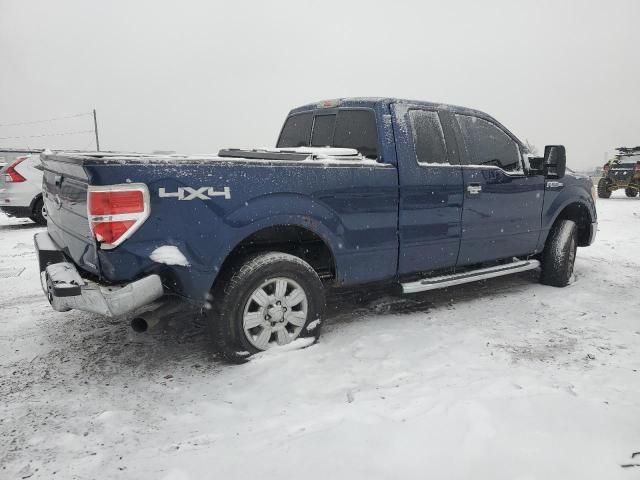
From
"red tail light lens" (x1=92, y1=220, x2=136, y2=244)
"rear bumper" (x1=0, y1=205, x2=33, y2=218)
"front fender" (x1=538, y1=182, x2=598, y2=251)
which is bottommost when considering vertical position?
"rear bumper" (x1=0, y1=205, x2=33, y2=218)

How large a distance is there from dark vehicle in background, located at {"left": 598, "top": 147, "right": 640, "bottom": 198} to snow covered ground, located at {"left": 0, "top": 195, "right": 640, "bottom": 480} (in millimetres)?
14552

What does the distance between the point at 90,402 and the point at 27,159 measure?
28.7 feet

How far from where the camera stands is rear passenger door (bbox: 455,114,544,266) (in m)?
4.21

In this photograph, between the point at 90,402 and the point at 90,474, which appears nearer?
the point at 90,474

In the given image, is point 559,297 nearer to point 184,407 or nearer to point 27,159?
point 184,407

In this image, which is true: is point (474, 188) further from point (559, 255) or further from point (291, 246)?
point (291, 246)

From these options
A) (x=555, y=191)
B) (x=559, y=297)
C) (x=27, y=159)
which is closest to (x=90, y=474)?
(x=559, y=297)

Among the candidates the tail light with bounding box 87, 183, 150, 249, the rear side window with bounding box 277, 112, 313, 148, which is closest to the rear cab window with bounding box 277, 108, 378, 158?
the rear side window with bounding box 277, 112, 313, 148

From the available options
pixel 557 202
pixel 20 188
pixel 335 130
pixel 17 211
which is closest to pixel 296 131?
pixel 335 130

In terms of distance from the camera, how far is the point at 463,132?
14.0 ft

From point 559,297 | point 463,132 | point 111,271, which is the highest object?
point 463,132

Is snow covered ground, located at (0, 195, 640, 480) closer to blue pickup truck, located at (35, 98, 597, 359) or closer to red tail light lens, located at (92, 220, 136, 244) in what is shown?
blue pickup truck, located at (35, 98, 597, 359)

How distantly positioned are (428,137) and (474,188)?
0.65m

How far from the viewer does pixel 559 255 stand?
5.06 meters
